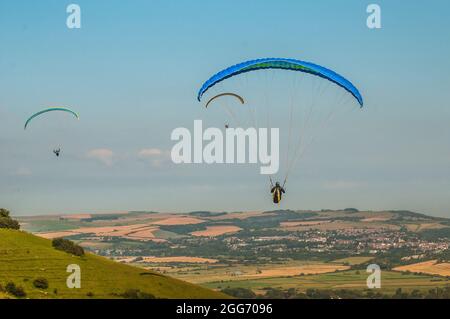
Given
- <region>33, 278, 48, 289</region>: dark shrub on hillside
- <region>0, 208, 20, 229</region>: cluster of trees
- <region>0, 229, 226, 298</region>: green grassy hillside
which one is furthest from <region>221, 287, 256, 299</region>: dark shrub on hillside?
<region>33, 278, 48, 289</region>: dark shrub on hillside

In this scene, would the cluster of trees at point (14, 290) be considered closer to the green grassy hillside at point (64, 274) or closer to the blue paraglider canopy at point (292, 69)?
the green grassy hillside at point (64, 274)

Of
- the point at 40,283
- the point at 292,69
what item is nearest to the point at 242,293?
the point at 40,283

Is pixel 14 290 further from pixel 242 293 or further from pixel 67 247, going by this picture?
pixel 242 293

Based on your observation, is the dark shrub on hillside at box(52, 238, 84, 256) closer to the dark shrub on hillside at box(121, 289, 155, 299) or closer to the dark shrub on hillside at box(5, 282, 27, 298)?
the dark shrub on hillside at box(121, 289, 155, 299)
